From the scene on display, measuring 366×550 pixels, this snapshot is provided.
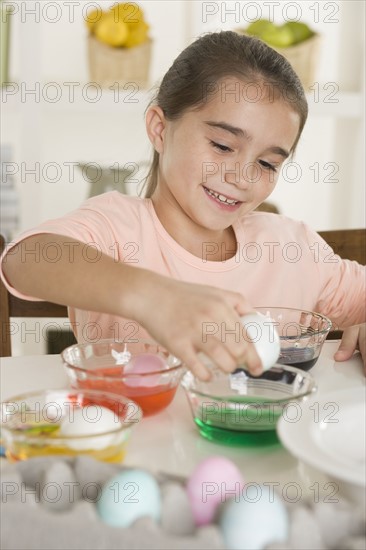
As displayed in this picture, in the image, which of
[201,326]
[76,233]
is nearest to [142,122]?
[76,233]

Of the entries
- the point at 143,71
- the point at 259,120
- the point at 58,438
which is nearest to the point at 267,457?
the point at 58,438

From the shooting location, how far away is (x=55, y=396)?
0.79m

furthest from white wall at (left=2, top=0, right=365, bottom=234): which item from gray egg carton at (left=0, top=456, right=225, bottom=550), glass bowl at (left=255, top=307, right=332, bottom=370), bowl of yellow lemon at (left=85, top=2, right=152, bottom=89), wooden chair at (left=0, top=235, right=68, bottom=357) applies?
gray egg carton at (left=0, top=456, right=225, bottom=550)

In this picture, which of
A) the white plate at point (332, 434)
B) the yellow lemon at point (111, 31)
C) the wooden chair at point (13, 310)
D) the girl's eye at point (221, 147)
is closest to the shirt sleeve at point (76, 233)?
the wooden chair at point (13, 310)

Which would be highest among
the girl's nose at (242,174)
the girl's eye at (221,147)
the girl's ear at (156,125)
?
the girl's ear at (156,125)

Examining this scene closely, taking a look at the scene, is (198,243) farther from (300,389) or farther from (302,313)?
(300,389)

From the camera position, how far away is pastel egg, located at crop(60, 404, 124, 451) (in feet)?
2.21

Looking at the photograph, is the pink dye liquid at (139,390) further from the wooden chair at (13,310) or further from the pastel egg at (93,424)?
the wooden chair at (13,310)

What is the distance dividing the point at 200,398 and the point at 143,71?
1.80m

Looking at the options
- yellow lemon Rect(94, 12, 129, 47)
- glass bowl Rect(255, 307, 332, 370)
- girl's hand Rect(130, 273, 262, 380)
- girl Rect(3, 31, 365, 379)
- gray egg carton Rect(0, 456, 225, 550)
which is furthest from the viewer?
yellow lemon Rect(94, 12, 129, 47)

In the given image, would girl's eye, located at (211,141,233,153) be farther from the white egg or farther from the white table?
the white egg

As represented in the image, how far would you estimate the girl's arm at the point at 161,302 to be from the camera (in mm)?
735

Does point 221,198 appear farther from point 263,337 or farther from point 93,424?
point 93,424

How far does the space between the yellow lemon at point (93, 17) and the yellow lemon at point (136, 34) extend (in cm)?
10
